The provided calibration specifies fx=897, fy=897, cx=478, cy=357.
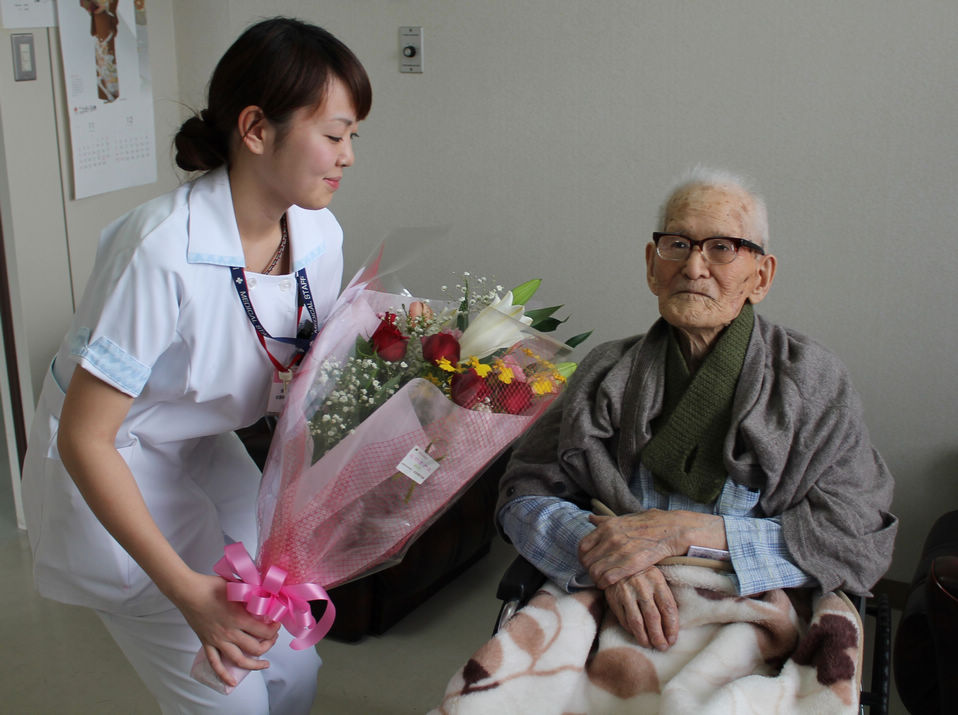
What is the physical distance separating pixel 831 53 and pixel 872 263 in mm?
589

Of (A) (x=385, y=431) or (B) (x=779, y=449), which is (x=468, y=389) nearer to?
(A) (x=385, y=431)

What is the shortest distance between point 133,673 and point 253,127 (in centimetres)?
179

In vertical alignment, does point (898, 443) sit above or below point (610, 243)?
below

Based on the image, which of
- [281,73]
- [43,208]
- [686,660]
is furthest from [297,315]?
[43,208]

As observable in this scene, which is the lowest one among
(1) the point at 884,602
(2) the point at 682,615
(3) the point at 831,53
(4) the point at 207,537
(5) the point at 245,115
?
(1) the point at 884,602

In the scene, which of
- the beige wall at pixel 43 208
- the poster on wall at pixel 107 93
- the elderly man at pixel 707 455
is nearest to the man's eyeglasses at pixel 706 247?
the elderly man at pixel 707 455

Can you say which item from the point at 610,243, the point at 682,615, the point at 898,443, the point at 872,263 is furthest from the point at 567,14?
the point at 682,615

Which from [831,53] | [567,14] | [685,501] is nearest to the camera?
[685,501]

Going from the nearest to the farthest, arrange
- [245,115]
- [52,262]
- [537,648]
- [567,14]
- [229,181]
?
[245,115]
[229,181]
[537,648]
[567,14]
[52,262]

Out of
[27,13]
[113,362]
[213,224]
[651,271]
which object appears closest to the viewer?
[113,362]

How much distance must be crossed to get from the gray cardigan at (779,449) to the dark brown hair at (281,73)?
85cm

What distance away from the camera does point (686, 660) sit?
1617 mm

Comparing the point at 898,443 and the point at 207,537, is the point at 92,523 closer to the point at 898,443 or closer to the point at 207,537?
the point at 207,537

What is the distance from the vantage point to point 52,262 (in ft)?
9.92
